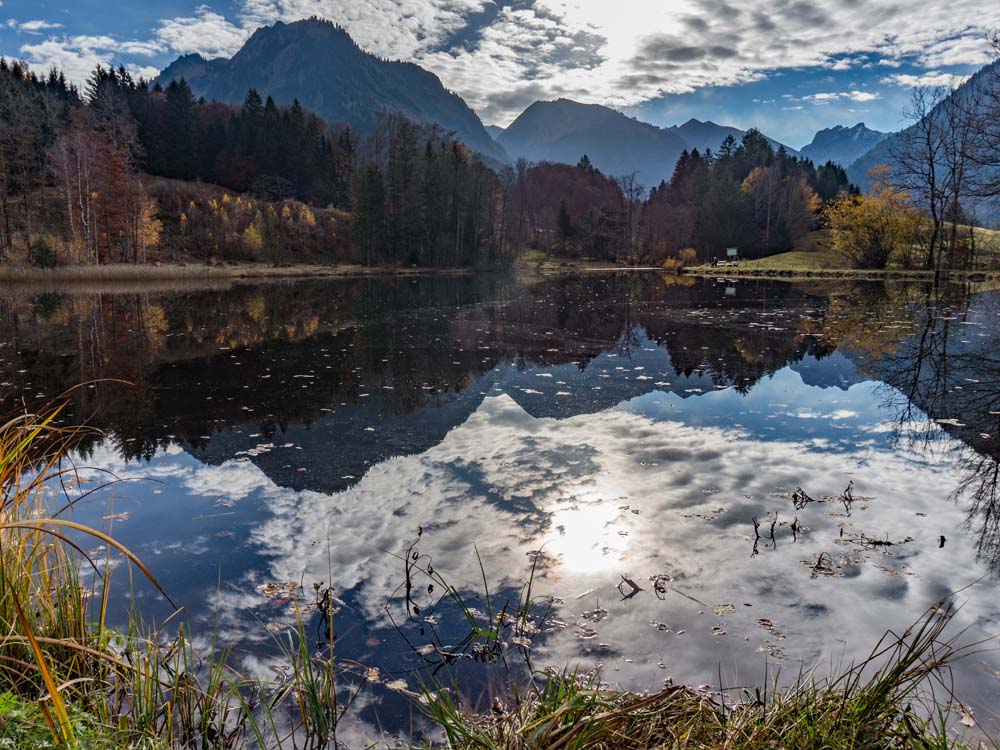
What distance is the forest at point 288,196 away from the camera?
53688mm

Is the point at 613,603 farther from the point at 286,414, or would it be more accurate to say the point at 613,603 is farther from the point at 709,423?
the point at 286,414

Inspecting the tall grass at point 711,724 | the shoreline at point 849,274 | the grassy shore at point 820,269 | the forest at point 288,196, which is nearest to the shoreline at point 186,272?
the forest at point 288,196

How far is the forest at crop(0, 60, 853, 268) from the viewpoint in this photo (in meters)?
53.7

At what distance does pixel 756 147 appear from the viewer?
99250 millimetres

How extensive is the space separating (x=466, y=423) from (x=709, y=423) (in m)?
4.40

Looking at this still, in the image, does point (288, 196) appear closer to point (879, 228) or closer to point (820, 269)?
point (820, 269)

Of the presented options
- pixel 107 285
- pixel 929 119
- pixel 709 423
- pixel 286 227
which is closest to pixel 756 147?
pixel 929 119

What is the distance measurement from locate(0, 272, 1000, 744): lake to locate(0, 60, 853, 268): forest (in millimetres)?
45204

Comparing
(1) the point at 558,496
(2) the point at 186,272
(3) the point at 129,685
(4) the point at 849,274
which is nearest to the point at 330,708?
(3) the point at 129,685

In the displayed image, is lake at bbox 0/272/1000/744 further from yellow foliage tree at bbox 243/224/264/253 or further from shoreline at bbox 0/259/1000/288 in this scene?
yellow foliage tree at bbox 243/224/264/253

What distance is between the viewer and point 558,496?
Result: 7059mm

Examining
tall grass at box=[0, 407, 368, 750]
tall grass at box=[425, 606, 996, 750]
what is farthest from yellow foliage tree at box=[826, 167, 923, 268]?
tall grass at box=[0, 407, 368, 750]

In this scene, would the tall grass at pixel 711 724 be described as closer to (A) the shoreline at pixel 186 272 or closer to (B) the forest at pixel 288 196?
(A) the shoreline at pixel 186 272

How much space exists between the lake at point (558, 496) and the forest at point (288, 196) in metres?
45.2
